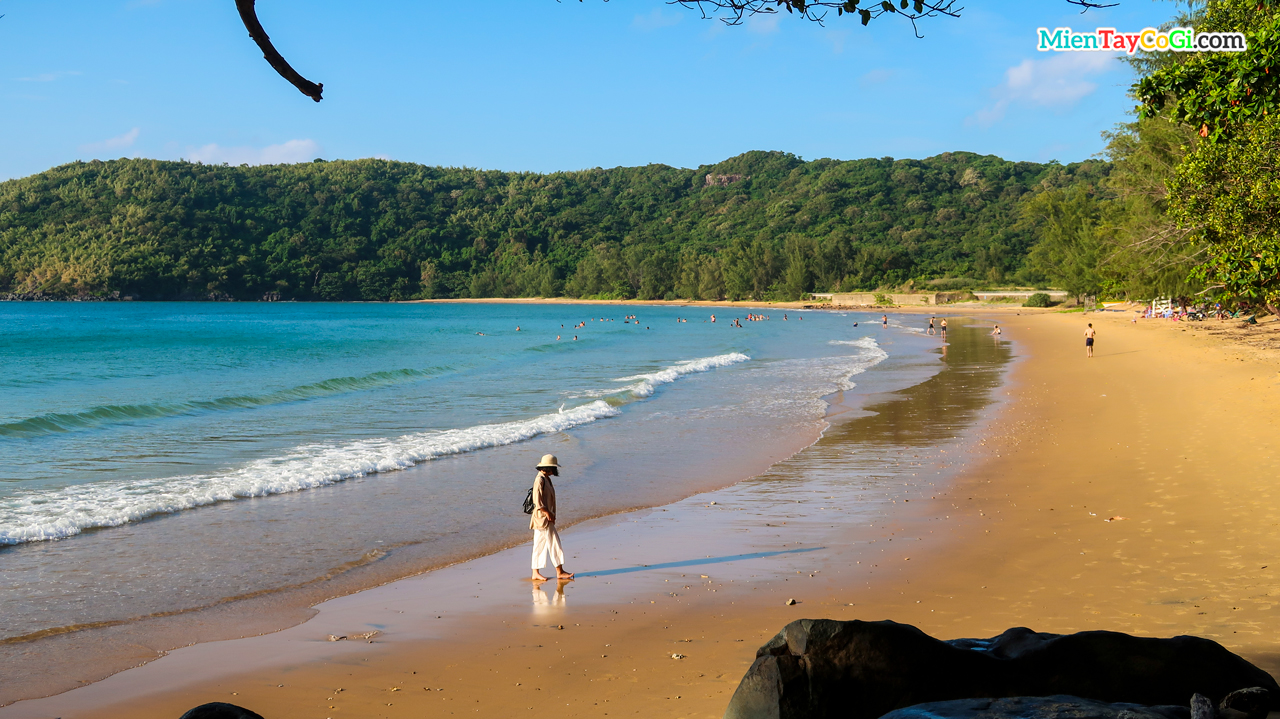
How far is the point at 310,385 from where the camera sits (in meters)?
28.7

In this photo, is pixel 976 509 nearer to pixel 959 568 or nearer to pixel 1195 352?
pixel 959 568

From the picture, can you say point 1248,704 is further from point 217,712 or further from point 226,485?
point 226,485

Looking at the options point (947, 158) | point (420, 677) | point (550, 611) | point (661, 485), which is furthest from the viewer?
point (947, 158)

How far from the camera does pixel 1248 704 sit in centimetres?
350

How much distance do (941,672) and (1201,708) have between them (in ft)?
3.14

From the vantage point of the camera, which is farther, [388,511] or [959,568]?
[388,511]

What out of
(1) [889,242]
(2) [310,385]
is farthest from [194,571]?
(1) [889,242]

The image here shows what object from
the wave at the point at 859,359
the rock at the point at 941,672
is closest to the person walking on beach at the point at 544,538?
the rock at the point at 941,672

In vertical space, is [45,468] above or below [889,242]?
below

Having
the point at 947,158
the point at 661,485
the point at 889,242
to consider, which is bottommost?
the point at 661,485

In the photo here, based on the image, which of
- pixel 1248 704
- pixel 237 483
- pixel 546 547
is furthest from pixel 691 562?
pixel 237 483

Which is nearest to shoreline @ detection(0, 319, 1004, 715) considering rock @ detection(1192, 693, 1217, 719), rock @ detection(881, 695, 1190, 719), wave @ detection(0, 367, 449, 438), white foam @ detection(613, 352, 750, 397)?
rock @ detection(881, 695, 1190, 719)

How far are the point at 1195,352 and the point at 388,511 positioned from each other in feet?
91.3

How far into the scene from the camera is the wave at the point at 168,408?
19578 mm
